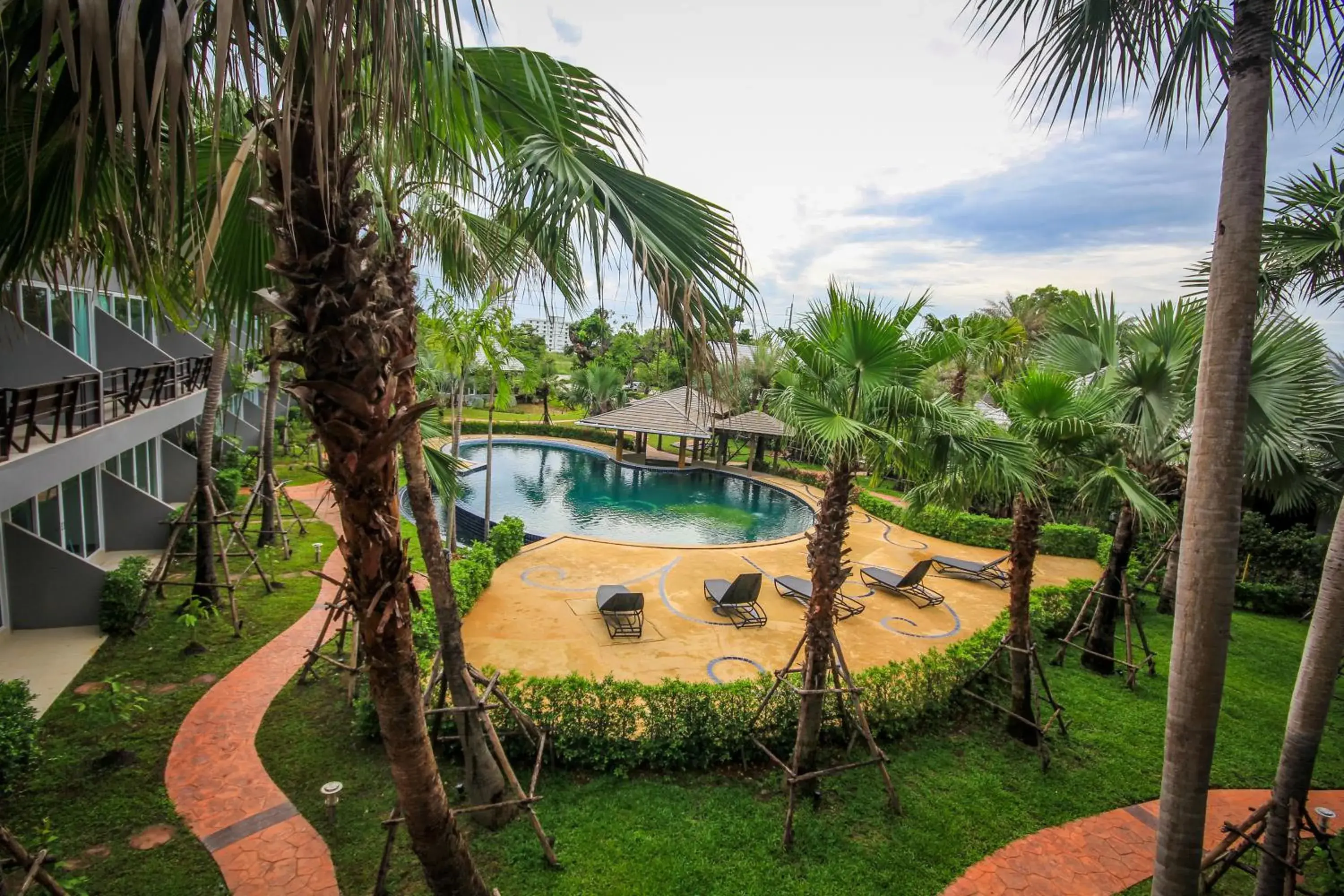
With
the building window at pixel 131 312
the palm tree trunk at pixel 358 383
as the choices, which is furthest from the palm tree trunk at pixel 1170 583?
the building window at pixel 131 312

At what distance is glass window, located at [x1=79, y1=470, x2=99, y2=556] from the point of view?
12.2 metres

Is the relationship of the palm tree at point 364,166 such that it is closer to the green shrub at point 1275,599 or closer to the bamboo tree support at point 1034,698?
the bamboo tree support at point 1034,698

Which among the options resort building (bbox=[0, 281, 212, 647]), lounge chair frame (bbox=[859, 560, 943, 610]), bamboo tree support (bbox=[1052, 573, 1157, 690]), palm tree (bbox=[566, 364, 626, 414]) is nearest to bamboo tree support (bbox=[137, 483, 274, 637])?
resort building (bbox=[0, 281, 212, 647])

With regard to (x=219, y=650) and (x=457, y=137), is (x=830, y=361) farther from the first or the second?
(x=219, y=650)

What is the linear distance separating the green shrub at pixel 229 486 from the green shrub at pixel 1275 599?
952 inches

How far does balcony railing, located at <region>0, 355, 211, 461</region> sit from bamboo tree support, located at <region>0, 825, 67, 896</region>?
17.5ft

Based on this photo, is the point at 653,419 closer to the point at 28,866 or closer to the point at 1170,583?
the point at 1170,583

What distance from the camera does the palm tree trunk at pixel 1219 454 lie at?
12.0 ft

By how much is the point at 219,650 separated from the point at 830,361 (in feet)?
32.5

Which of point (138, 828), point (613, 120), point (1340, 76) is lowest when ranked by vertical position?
point (138, 828)

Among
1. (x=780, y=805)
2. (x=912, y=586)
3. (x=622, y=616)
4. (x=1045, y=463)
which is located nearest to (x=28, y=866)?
(x=780, y=805)

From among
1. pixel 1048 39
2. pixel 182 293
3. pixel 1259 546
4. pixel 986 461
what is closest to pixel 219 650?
pixel 182 293

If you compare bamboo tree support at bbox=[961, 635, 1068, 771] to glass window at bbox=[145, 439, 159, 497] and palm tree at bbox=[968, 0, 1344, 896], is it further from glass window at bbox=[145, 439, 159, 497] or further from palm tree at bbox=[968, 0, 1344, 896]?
glass window at bbox=[145, 439, 159, 497]

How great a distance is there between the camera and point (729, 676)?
9.49 metres
